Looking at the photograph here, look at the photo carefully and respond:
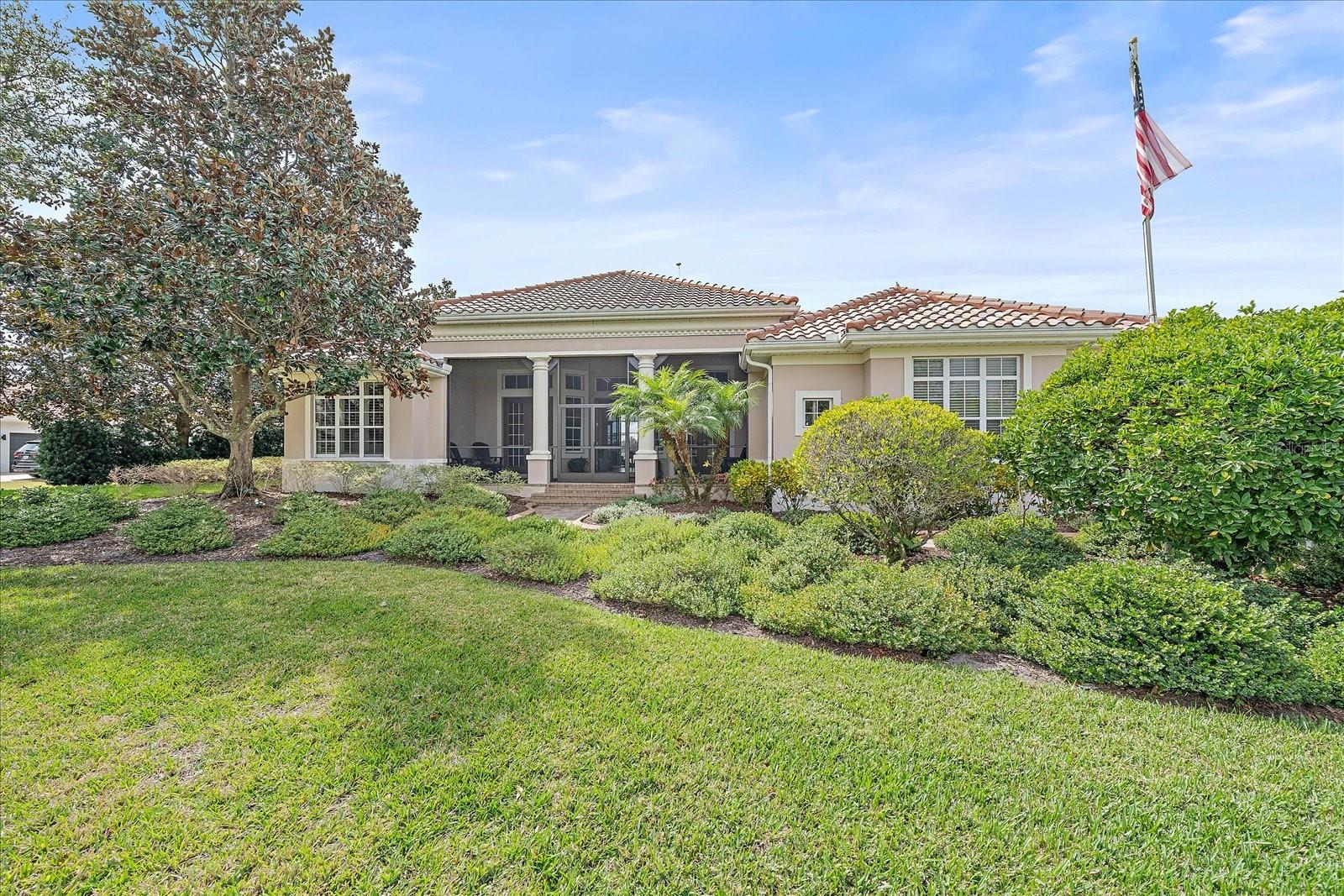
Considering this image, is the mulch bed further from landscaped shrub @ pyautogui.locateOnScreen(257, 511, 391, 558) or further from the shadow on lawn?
the shadow on lawn

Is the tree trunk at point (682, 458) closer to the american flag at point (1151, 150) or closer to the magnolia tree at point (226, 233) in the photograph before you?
the magnolia tree at point (226, 233)

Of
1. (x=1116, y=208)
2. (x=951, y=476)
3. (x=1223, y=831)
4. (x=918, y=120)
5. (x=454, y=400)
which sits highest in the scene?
(x=918, y=120)

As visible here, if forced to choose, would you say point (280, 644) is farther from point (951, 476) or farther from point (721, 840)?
point (951, 476)

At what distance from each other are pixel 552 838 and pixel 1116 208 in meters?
14.8

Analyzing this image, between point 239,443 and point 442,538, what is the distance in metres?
6.36

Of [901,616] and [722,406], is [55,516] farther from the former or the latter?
[901,616]

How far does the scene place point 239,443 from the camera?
11227 millimetres

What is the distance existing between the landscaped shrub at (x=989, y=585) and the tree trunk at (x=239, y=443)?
40.6ft

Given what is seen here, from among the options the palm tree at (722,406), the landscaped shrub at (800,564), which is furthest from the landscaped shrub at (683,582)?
the palm tree at (722,406)

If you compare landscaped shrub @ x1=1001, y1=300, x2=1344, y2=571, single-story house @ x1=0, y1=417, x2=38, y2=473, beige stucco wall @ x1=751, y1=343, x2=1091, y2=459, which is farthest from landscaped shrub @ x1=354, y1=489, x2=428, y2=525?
single-story house @ x1=0, y1=417, x2=38, y2=473

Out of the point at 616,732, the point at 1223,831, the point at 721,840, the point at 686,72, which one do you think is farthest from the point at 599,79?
the point at 1223,831

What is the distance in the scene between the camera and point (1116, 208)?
453 inches

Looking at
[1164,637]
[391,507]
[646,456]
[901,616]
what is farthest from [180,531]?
[1164,637]

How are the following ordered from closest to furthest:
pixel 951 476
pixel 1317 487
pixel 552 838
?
pixel 552 838 < pixel 1317 487 < pixel 951 476
